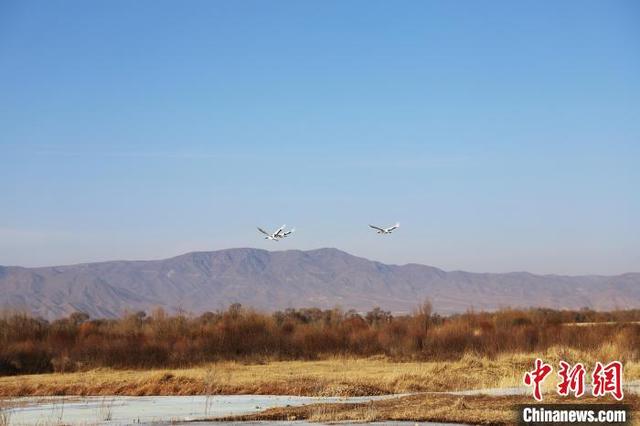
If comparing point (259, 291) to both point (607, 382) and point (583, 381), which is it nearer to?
point (607, 382)

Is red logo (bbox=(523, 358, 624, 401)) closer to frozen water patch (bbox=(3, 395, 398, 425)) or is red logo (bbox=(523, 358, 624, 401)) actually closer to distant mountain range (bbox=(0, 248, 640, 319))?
frozen water patch (bbox=(3, 395, 398, 425))

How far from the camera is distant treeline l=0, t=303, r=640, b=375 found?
41719mm

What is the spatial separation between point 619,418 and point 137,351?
27.8 metres

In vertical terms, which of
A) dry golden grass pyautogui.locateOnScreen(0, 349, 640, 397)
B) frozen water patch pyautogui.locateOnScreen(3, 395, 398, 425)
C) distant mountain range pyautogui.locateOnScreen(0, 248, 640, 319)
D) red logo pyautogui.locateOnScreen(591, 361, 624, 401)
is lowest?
frozen water patch pyautogui.locateOnScreen(3, 395, 398, 425)

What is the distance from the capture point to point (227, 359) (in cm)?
4447

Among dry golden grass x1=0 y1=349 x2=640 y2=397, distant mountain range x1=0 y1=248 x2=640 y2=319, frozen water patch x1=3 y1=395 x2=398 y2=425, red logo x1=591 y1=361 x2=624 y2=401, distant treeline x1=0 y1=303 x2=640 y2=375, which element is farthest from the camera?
distant mountain range x1=0 y1=248 x2=640 y2=319

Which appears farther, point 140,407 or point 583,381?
point 140,407

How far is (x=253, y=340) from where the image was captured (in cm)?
4756

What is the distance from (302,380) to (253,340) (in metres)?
17.4

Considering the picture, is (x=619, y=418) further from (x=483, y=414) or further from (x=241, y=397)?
(x=241, y=397)

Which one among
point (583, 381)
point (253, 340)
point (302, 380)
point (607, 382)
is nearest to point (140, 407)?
point (302, 380)

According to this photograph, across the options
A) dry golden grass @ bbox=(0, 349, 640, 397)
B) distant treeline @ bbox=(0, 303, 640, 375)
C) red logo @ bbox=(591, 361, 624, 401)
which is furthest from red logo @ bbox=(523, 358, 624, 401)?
distant treeline @ bbox=(0, 303, 640, 375)

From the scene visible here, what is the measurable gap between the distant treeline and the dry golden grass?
380cm

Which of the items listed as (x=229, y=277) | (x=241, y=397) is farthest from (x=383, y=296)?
(x=241, y=397)
